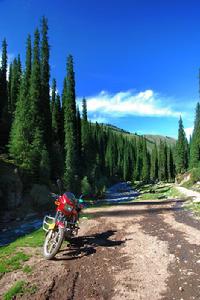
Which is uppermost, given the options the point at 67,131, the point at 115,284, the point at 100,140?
the point at 100,140

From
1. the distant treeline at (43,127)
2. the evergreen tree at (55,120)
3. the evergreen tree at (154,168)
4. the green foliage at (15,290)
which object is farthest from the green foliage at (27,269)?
the evergreen tree at (154,168)

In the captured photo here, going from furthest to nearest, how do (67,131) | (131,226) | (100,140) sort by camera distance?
(100,140) < (67,131) < (131,226)

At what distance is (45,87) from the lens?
56.2 m

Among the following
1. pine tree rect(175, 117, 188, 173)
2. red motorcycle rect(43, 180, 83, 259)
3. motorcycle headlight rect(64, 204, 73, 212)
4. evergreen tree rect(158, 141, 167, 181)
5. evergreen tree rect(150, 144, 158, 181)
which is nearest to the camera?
red motorcycle rect(43, 180, 83, 259)

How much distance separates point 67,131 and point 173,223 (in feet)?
135

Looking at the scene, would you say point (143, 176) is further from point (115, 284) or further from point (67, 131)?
point (115, 284)

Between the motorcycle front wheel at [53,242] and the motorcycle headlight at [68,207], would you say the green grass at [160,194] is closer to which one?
the motorcycle headlight at [68,207]

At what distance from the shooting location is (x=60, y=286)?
9.00m

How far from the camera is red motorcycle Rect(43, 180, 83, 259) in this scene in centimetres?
1162

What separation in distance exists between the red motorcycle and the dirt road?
392mm

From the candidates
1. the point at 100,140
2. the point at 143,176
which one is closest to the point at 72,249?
the point at 143,176

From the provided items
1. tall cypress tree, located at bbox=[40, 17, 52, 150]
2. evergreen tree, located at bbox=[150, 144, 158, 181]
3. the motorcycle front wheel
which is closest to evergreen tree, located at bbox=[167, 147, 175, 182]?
evergreen tree, located at bbox=[150, 144, 158, 181]

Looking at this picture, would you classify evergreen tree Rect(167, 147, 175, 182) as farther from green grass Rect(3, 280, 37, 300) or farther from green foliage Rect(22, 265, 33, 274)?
green grass Rect(3, 280, 37, 300)

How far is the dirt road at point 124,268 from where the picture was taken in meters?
8.44
